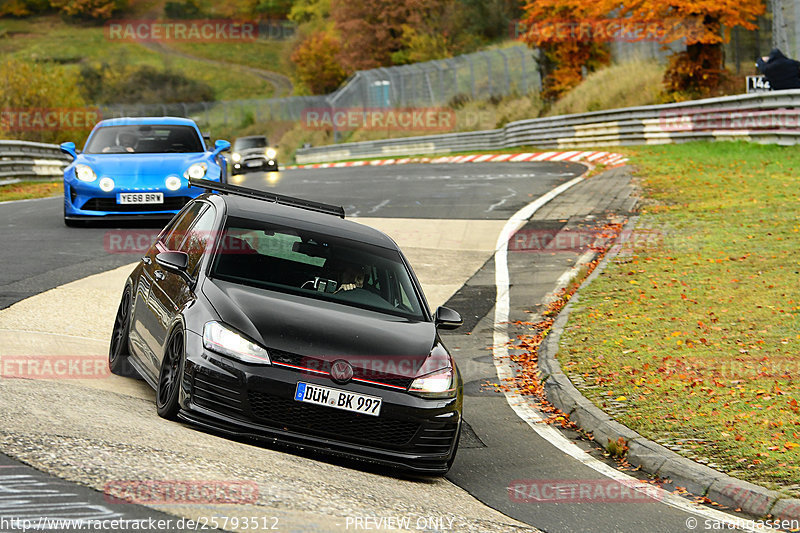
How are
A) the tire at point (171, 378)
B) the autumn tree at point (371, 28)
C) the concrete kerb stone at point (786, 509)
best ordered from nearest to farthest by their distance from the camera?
the concrete kerb stone at point (786, 509)
the tire at point (171, 378)
the autumn tree at point (371, 28)

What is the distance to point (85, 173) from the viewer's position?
53.9 feet

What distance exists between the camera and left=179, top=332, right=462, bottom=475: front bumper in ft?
21.8

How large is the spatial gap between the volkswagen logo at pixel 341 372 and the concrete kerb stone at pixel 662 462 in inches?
93.2

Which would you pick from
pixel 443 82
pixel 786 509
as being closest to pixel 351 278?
pixel 786 509

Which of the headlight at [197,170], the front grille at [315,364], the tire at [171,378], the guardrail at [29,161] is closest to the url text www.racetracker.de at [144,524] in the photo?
the front grille at [315,364]

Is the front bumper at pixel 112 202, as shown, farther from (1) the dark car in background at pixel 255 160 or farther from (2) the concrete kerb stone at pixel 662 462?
(1) the dark car in background at pixel 255 160

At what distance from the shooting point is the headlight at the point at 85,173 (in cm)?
1642

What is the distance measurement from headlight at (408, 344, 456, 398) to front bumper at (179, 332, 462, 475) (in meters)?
0.08

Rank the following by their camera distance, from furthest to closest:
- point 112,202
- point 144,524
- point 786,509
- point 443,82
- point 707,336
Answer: point 443,82
point 112,202
point 707,336
point 786,509
point 144,524

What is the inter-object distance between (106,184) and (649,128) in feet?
71.3

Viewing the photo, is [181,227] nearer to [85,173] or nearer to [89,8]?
[85,173]

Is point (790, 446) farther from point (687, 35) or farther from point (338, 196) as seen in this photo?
point (687, 35)

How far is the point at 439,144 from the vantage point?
48.9 metres

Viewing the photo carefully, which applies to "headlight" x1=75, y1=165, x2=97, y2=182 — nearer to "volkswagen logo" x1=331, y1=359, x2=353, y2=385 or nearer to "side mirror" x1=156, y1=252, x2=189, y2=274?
"side mirror" x1=156, y1=252, x2=189, y2=274
